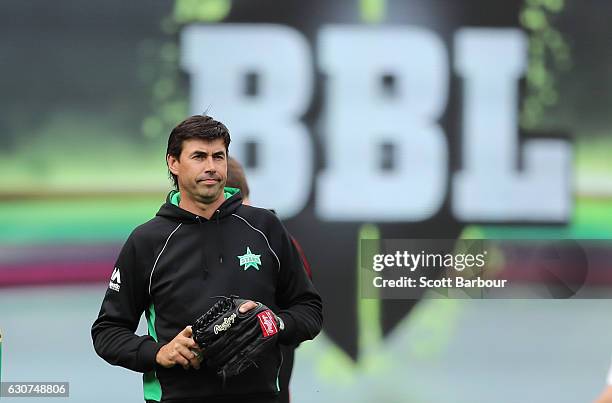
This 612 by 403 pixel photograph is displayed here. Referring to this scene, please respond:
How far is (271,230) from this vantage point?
316 centimetres

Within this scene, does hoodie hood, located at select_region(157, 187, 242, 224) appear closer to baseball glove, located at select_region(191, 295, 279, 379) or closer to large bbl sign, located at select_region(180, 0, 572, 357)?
baseball glove, located at select_region(191, 295, 279, 379)

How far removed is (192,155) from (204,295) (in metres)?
0.39

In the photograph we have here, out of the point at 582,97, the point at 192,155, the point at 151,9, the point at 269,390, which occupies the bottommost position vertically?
the point at 269,390

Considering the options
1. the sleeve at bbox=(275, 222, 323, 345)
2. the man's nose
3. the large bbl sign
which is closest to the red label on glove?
the sleeve at bbox=(275, 222, 323, 345)

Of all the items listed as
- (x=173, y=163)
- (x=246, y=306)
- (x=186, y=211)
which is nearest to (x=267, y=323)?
(x=246, y=306)

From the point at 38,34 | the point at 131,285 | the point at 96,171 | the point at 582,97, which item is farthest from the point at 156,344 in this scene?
the point at 582,97

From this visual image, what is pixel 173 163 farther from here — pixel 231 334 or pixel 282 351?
pixel 282 351

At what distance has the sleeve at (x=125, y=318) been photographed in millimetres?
3025

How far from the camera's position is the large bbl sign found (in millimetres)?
5051

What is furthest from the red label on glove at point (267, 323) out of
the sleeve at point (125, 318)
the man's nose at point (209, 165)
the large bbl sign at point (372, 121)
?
the large bbl sign at point (372, 121)

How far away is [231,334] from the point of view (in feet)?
9.54

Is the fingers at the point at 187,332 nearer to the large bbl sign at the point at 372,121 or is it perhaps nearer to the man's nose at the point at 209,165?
the man's nose at the point at 209,165

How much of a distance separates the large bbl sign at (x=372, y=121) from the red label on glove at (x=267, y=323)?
6.78 feet

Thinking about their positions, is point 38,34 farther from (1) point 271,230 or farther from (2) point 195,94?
(1) point 271,230
